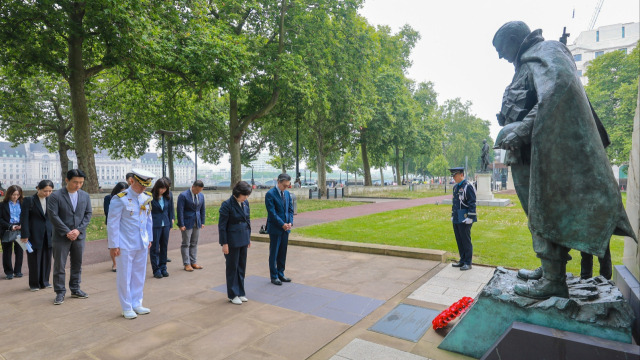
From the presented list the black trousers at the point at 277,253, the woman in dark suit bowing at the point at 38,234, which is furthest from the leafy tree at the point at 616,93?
the woman in dark suit bowing at the point at 38,234

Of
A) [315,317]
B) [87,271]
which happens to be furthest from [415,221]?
[87,271]

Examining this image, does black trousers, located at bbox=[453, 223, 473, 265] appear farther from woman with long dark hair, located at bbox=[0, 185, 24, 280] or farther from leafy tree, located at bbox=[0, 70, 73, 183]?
leafy tree, located at bbox=[0, 70, 73, 183]

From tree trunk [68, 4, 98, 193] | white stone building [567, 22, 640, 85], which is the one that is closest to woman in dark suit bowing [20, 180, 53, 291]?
tree trunk [68, 4, 98, 193]

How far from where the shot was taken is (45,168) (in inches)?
2682

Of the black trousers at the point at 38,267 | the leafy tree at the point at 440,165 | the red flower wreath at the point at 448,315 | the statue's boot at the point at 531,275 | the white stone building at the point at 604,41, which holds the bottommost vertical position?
the red flower wreath at the point at 448,315

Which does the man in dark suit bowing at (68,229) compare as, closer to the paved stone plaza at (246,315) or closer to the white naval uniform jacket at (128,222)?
the paved stone plaza at (246,315)

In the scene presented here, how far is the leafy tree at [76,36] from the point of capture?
1105 centimetres

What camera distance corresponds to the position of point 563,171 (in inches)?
102

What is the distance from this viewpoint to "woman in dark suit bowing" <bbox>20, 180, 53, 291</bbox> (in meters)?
5.56

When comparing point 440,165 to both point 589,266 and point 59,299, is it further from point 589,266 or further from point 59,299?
point 59,299

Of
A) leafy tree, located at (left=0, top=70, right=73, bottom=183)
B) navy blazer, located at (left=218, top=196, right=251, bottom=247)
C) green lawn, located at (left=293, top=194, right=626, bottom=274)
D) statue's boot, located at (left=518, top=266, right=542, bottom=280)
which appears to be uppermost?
leafy tree, located at (left=0, top=70, right=73, bottom=183)

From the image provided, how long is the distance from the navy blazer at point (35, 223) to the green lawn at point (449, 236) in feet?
20.7

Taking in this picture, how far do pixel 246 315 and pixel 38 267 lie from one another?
13.1ft

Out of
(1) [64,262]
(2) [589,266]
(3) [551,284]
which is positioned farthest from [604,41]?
(1) [64,262]
